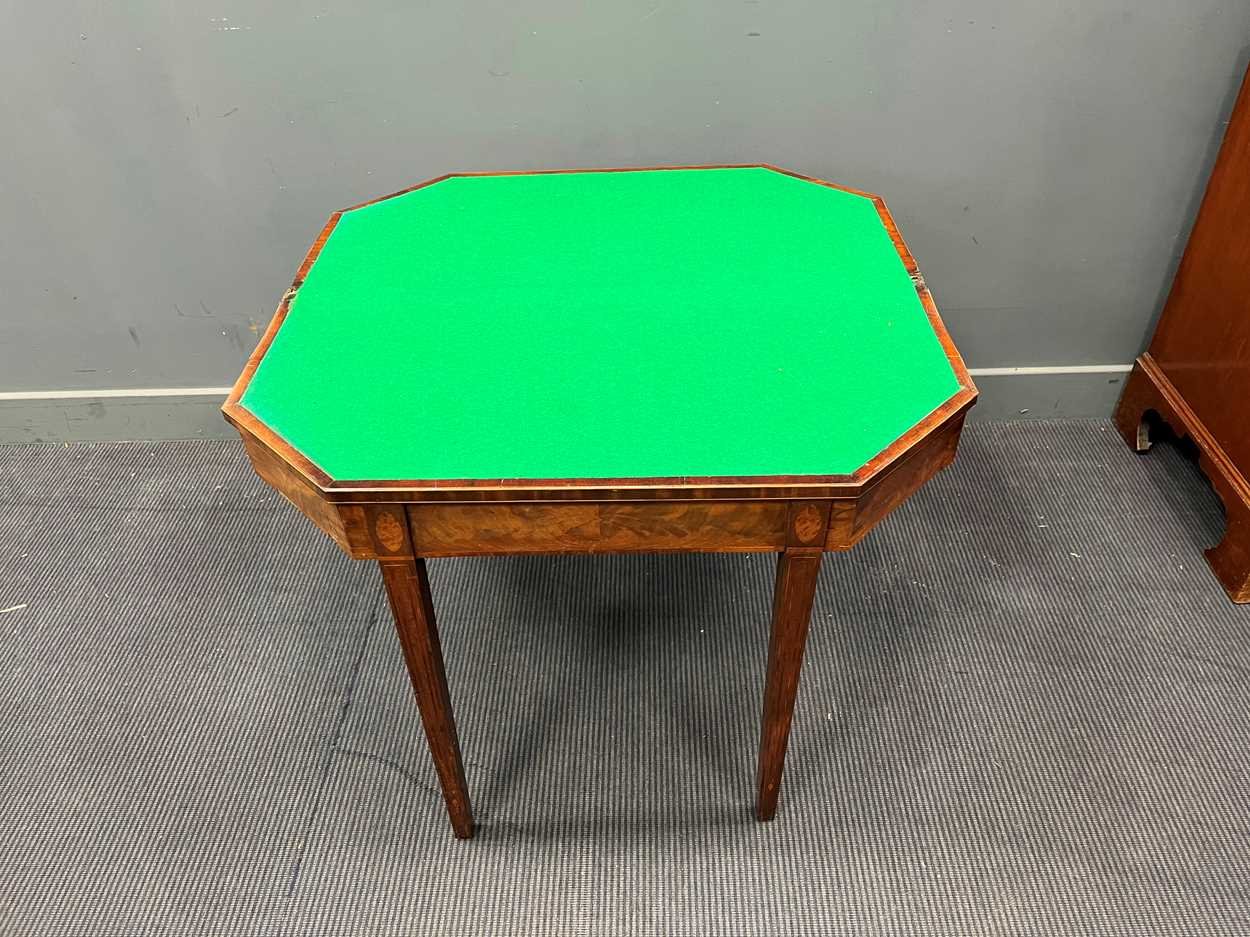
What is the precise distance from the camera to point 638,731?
1.69m

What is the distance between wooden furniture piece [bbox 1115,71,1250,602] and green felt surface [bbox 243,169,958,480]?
908 millimetres

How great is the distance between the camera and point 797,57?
1795 mm

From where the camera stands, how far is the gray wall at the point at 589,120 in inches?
69.3

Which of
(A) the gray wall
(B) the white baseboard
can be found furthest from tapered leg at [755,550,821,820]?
(B) the white baseboard

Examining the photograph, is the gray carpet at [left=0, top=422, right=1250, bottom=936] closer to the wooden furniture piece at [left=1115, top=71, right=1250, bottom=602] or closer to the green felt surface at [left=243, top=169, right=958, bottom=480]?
the wooden furniture piece at [left=1115, top=71, right=1250, bottom=602]

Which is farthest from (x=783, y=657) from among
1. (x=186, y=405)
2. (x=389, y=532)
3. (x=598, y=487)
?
(x=186, y=405)

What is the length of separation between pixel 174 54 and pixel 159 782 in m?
1.34

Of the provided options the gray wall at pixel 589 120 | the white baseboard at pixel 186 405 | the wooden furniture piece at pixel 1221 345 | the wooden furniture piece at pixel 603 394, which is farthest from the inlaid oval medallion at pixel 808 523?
the white baseboard at pixel 186 405

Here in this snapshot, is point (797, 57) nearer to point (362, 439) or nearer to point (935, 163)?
point (935, 163)

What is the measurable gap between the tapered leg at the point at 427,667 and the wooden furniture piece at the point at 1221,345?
1552 mm

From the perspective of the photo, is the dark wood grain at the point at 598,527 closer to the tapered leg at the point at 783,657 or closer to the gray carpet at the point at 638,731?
the tapered leg at the point at 783,657

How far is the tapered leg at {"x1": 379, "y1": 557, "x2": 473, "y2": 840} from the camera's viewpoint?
117 cm

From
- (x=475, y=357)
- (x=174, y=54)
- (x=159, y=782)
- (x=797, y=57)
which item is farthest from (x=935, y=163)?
(x=159, y=782)

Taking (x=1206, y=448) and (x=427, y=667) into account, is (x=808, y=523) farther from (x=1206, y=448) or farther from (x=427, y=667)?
(x=1206, y=448)
